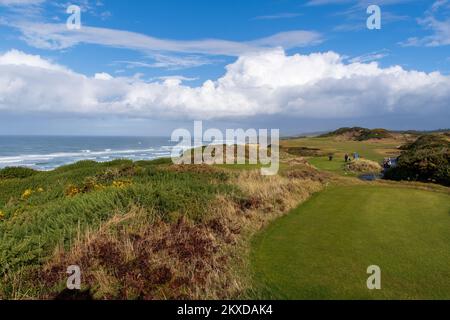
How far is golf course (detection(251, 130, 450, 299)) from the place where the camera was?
5.41 metres

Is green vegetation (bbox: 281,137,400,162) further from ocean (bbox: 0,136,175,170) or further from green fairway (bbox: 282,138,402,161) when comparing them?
ocean (bbox: 0,136,175,170)

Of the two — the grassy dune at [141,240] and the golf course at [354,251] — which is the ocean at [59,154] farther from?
the golf course at [354,251]

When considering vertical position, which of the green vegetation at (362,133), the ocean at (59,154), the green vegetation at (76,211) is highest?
the green vegetation at (362,133)

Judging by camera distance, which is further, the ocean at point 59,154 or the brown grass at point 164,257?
the ocean at point 59,154

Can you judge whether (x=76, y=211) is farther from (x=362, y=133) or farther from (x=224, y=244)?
(x=362, y=133)

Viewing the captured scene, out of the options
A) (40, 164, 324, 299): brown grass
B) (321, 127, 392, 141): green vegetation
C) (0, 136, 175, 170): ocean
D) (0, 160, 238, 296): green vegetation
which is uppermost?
(321, 127, 392, 141): green vegetation

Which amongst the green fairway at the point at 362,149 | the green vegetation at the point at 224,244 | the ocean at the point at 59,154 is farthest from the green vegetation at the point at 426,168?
the ocean at the point at 59,154

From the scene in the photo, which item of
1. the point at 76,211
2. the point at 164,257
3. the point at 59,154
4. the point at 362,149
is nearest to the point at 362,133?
the point at 362,149

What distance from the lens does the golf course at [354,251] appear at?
541 centimetres

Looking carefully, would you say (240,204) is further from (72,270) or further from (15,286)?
(15,286)

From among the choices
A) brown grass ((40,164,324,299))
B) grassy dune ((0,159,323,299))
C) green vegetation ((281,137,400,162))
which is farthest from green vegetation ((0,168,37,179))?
green vegetation ((281,137,400,162))

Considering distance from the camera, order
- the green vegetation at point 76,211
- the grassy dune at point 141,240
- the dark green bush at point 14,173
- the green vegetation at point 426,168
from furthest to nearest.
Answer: the dark green bush at point 14,173 < the green vegetation at point 426,168 < the green vegetation at point 76,211 < the grassy dune at point 141,240

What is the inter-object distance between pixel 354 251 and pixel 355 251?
2cm
